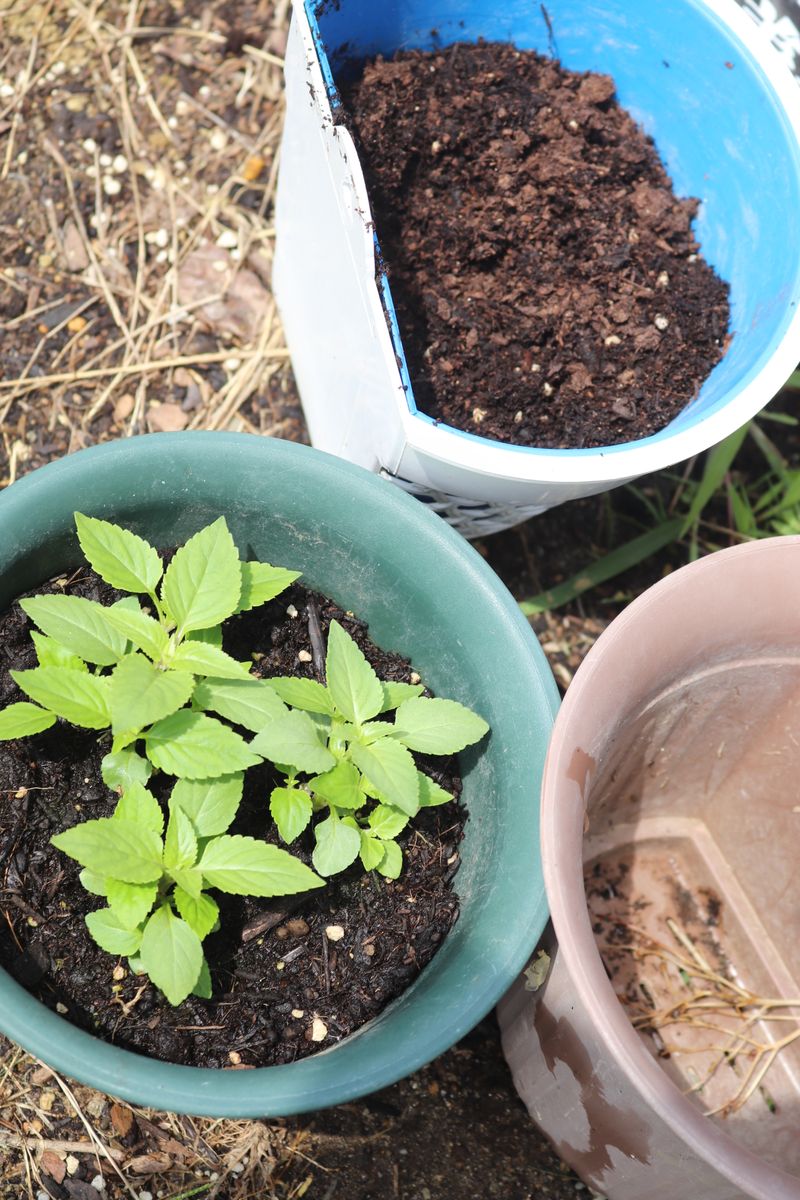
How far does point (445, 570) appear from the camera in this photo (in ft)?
3.74

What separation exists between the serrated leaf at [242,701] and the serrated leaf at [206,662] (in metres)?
0.02

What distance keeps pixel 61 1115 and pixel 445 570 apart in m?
0.91

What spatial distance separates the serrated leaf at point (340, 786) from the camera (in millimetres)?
1036

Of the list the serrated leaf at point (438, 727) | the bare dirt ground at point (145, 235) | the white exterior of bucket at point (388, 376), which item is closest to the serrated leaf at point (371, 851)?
the serrated leaf at point (438, 727)

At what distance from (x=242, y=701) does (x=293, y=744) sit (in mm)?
75

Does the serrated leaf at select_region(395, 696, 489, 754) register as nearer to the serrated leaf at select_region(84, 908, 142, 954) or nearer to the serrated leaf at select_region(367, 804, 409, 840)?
the serrated leaf at select_region(367, 804, 409, 840)

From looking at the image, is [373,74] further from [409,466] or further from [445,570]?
[445,570]

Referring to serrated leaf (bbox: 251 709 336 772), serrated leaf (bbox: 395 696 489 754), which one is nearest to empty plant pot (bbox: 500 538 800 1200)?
serrated leaf (bbox: 395 696 489 754)

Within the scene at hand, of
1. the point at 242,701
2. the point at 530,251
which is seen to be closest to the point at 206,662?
the point at 242,701

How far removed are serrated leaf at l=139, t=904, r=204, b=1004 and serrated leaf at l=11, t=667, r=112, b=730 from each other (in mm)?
203

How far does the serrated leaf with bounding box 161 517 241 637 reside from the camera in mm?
1021

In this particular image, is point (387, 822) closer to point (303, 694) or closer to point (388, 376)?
point (303, 694)

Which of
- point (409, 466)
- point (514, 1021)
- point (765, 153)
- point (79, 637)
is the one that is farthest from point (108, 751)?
point (765, 153)

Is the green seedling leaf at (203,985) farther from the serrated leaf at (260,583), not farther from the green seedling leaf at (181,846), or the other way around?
the serrated leaf at (260,583)
